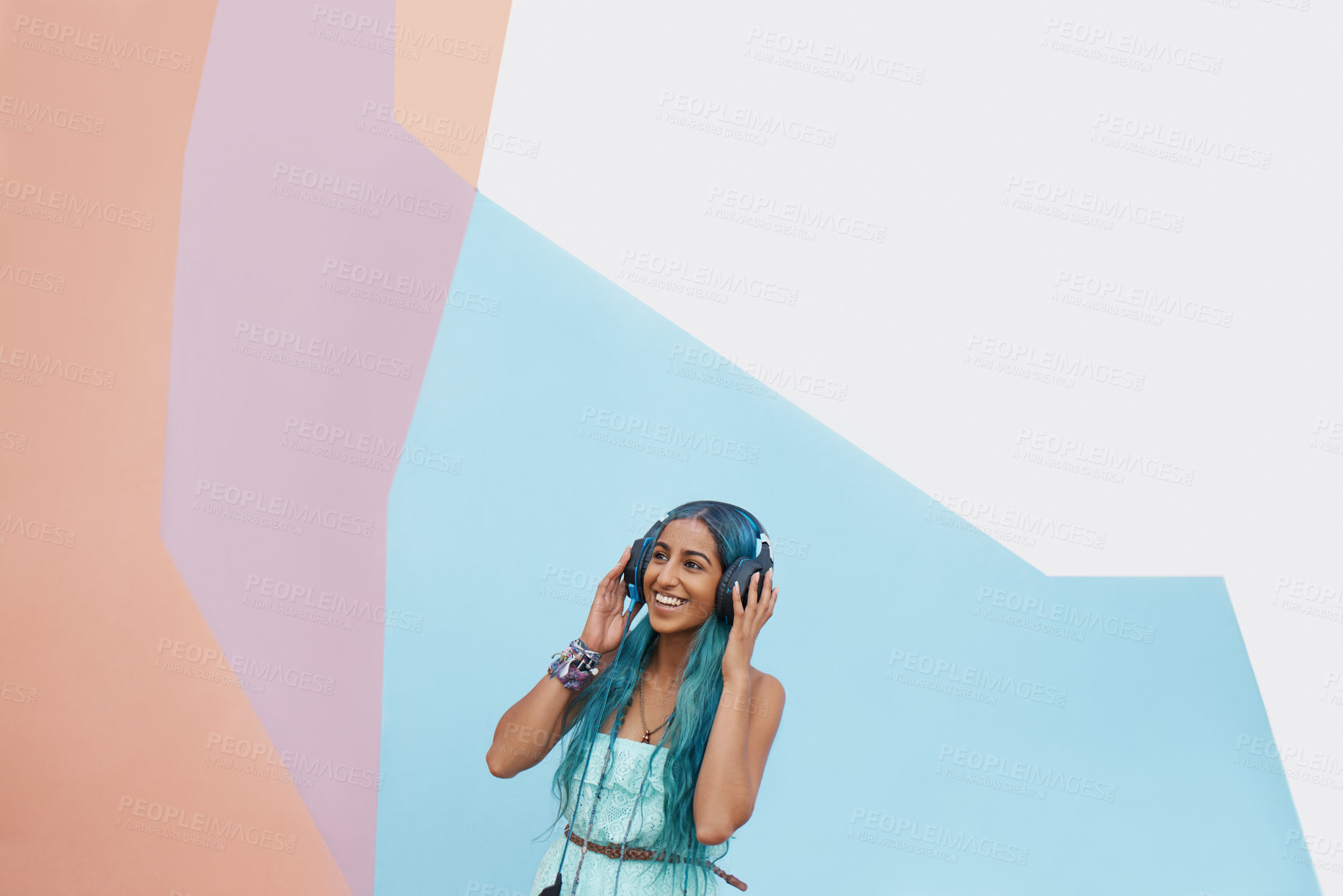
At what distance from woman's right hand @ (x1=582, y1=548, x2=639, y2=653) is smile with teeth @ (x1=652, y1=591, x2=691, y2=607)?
121mm

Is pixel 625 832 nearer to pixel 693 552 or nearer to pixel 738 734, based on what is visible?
pixel 738 734

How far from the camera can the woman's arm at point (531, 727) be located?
2.26 m

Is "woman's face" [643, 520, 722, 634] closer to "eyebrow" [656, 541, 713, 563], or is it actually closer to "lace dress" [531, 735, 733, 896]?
"eyebrow" [656, 541, 713, 563]

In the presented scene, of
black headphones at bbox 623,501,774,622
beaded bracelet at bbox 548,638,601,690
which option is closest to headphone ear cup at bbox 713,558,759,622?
black headphones at bbox 623,501,774,622

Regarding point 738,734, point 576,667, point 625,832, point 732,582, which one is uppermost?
point 732,582

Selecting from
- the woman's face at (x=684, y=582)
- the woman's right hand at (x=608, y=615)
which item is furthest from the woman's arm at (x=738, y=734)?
the woman's right hand at (x=608, y=615)

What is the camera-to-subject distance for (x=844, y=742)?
353 centimetres

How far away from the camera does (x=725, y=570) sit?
2.26 meters

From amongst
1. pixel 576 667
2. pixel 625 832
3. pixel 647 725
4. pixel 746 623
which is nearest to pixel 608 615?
pixel 576 667

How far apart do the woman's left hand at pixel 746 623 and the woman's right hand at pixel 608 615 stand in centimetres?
30

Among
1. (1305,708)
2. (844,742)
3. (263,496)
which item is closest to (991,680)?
(844,742)

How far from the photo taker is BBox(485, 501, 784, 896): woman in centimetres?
210

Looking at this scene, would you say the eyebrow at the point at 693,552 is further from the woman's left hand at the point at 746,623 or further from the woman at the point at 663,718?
the woman's left hand at the point at 746,623

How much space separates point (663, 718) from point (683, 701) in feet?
0.32
